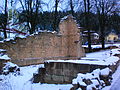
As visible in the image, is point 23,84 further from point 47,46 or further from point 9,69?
point 47,46

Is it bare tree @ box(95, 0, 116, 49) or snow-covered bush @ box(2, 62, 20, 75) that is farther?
bare tree @ box(95, 0, 116, 49)

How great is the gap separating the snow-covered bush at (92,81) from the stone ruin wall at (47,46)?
1091cm

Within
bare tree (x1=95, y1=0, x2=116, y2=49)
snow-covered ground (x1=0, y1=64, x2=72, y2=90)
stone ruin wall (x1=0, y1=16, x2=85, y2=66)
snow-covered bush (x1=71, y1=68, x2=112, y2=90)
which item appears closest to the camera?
snow-covered bush (x1=71, y1=68, x2=112, y2=90)

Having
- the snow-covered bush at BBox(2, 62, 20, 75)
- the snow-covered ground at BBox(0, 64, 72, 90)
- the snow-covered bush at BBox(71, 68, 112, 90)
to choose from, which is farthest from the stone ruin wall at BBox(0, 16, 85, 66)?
the snow-covered bush at BBox(71, 68, 112, 90)

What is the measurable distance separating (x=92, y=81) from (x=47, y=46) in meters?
13.0

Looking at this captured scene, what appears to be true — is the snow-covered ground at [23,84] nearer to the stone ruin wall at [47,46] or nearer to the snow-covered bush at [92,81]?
the snow-covered bush at [92,81]

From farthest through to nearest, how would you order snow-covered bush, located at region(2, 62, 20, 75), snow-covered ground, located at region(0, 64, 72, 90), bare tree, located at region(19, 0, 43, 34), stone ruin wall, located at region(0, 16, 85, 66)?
1. bare tree, located at region(19, 0, 43, 34)
2. stone ruin wall, located at region(0, 16, 85, 66)
3. snow-covered bush, located at region(2, 62, 20, 75)
4. snow-covered ground, located at region(0, 64, 72, 90)

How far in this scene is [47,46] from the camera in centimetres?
1930

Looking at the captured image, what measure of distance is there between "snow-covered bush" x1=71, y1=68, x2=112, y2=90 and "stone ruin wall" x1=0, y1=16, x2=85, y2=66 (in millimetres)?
10910

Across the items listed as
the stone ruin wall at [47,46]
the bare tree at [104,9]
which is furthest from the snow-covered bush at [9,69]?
the bare tree at [104,9]

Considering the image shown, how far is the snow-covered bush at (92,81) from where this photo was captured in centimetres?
620

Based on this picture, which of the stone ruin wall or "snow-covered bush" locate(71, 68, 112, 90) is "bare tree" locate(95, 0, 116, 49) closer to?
the stone ruin wall

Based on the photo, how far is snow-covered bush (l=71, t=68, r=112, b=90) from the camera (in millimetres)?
6203

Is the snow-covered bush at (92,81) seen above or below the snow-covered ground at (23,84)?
above
